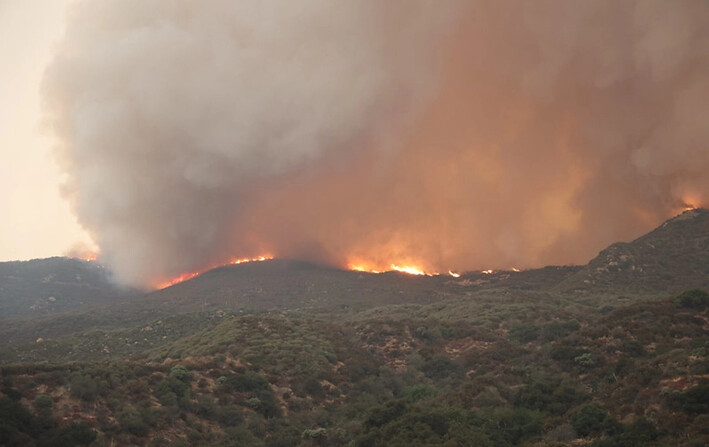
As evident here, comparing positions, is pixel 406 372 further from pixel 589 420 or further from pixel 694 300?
pixel 589 420

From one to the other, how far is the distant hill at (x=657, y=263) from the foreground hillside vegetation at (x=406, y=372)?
37 cm

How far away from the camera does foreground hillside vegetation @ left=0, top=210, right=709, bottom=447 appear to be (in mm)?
29453

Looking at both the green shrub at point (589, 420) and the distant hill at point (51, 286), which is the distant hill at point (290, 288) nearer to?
the distant hill at point (51, 286)

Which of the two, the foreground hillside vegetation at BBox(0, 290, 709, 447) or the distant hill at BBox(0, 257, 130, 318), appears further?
the distant hill at BBox(0, 257, 130, 318)

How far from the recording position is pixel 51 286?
129 m

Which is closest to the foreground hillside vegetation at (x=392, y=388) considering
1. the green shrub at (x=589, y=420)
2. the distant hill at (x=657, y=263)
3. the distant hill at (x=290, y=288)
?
the green shrub at (x=589, y=420)

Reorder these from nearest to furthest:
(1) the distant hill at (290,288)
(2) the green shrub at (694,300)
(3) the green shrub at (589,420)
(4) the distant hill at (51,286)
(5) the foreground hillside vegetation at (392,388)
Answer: (3) the green shrub at (589,420) → (5) the foreground hillside vegetation at (392,388) → (2) the green shrub at (694,300) → (1) the distant hill at (290,288) → (4) the distant hill at (51,286)

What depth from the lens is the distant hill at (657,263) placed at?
270ft

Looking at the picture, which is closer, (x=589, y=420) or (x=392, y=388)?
(x=589, y=420)

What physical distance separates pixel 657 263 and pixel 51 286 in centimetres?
12728

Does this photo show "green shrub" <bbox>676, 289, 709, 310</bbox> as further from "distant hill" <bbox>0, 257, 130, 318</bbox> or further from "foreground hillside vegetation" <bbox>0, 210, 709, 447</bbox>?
"distant hill" <bbox>0, 257, 130, 318</bbox>

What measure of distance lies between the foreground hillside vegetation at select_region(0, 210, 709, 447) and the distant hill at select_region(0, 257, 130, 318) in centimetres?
1876

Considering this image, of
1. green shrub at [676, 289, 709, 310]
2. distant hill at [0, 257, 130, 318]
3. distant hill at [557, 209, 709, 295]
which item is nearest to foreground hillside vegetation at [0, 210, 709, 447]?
green shrub at [676, 289, 709, 310]

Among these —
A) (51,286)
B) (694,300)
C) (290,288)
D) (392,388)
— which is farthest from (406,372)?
(51,286)
